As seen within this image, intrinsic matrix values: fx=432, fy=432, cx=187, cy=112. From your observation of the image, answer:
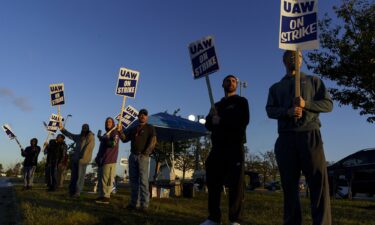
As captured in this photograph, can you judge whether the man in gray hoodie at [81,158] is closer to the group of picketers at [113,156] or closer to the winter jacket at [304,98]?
the group of picketers at [113,156]

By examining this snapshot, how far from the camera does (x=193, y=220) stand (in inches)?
261

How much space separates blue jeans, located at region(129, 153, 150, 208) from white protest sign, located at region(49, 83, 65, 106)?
5.92 m

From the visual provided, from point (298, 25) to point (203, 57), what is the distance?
79.9 inches

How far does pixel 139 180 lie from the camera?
8078 mm

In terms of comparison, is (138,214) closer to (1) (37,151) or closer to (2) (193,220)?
(2) (193,220)

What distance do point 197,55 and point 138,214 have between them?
272cm

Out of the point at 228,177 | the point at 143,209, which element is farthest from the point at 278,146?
the point at 143,209

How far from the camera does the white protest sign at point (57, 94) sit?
13312 millimetres

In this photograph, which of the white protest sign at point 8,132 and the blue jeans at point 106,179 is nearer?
the blue jeans at point 106,179

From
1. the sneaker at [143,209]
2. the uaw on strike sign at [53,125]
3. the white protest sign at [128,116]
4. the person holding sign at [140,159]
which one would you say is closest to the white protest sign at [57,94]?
the white protest sign at [128,116]

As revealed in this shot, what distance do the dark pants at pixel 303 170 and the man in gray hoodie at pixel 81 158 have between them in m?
7.33

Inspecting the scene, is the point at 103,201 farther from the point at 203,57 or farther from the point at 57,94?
the point at 57,94

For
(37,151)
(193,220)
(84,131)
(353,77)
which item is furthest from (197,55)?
(37,151)

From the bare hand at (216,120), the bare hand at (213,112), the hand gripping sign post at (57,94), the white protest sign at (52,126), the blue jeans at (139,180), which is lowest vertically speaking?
the blue jeans at (139,180)
